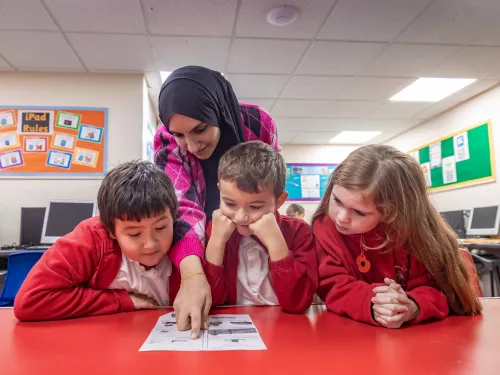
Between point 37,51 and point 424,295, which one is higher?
point 37,51

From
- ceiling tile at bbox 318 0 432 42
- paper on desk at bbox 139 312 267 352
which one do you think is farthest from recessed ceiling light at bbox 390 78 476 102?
paper on desk at bbox 139 312 267 352

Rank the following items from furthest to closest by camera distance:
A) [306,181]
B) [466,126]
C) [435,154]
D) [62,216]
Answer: [306,181] → [435,154] → [466,126] → [62,216]

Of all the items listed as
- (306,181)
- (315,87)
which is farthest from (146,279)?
(306,181)

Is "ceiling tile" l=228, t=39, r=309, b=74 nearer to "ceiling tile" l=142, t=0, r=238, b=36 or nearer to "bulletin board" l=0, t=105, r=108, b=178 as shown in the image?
"ceiling tile" l=142, t=0, r=238, b=36

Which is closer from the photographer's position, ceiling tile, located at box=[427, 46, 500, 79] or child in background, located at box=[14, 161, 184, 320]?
child in background, located at box=[14, 161, 184, 320]

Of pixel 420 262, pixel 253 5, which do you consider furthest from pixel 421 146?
pixel 420 262

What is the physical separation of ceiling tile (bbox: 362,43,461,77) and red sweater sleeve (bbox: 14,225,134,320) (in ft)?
9.98

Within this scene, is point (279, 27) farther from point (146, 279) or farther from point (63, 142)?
point (146, 279)

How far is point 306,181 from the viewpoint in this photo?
689 cm

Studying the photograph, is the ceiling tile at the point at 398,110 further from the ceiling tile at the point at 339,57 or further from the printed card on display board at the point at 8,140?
the printed card on display board at the point at 8,140

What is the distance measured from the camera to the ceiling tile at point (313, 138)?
6.14 m

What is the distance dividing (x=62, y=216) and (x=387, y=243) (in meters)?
2.94

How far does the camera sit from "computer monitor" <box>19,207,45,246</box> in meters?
3.27

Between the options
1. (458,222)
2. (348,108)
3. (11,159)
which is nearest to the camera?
(11,159)
